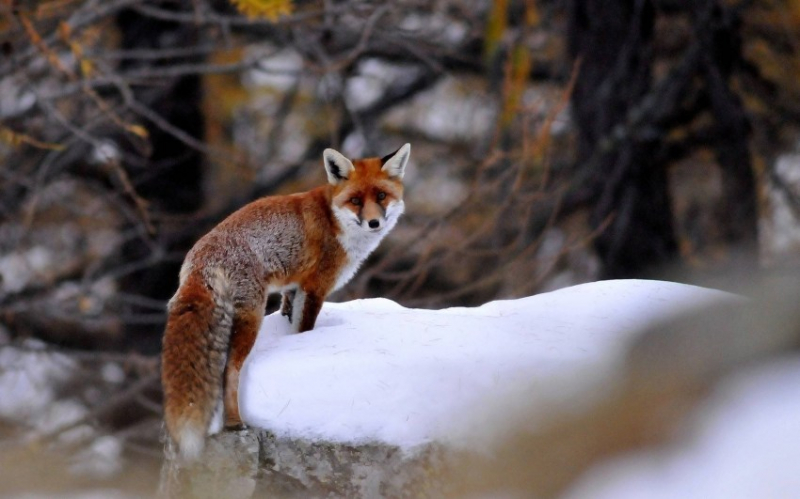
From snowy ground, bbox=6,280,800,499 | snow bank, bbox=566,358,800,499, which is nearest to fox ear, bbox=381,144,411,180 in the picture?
snowy ground, bbox=6,280,800,499

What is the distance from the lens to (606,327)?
18.0 feet

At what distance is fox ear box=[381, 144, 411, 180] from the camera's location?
19.9ft

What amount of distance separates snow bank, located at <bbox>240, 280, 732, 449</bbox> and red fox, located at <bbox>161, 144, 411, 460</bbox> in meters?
0.22

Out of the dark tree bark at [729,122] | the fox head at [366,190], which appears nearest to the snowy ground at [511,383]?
the fox head at [366,190]

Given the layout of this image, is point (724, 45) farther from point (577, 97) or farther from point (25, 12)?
point (25, 12)

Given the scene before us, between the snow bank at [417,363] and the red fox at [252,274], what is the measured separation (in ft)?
0.73

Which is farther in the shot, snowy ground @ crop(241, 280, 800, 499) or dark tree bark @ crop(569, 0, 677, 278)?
dark tree bark @ crop(569, 0, 677, 278)

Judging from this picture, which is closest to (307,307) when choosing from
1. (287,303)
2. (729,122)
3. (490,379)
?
(287,303)

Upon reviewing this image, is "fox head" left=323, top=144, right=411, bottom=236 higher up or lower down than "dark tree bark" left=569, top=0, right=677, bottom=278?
higher up

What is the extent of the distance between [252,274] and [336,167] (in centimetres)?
96

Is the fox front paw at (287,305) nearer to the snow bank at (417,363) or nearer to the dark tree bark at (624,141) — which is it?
the snow bank at (417,363)

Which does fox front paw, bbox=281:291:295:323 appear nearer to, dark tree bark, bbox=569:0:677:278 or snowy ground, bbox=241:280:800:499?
snowy ground, bbox=241:280:800:499

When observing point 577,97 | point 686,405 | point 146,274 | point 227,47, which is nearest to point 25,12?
point 227,47

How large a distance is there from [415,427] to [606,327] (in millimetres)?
1326
